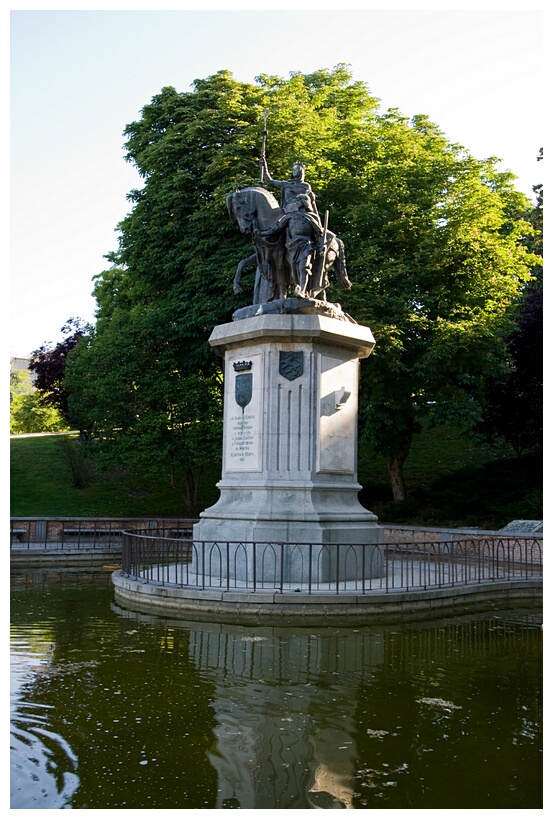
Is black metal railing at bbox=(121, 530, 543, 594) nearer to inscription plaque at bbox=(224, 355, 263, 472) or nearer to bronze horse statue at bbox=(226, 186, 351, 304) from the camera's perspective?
inscription plaque at bbox=(224, 355, 263, 472)

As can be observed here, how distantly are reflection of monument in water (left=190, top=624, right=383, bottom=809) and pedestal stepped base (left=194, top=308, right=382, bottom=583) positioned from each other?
126 inches

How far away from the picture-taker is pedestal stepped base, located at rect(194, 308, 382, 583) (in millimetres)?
13609

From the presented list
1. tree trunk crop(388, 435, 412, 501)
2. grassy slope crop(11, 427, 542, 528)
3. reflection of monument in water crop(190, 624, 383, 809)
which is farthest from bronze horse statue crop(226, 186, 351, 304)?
tree trunk crop(388, 435, 412, 501)

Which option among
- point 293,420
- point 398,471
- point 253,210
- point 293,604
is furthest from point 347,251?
point 293,604

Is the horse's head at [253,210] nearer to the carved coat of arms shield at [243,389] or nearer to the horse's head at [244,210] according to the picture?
the horse's head at [244,210]

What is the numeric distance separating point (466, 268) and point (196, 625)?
60.2ft

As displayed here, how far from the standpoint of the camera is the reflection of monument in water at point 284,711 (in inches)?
199

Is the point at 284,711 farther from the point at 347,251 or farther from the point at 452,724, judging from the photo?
the point at 347,251

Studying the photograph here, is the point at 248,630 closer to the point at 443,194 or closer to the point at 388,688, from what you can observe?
the point at 388,688

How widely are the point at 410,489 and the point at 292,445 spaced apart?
1796cm

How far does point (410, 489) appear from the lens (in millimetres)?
31281

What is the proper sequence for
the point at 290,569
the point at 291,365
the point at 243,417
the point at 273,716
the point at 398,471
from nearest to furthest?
the point at 273,716
the point at 290,569
the point at 291,365
the point at 243,417
the point at 398,471

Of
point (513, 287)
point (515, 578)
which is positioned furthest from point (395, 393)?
point (515, 578)

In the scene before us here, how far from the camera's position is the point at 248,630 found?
1038 cm
